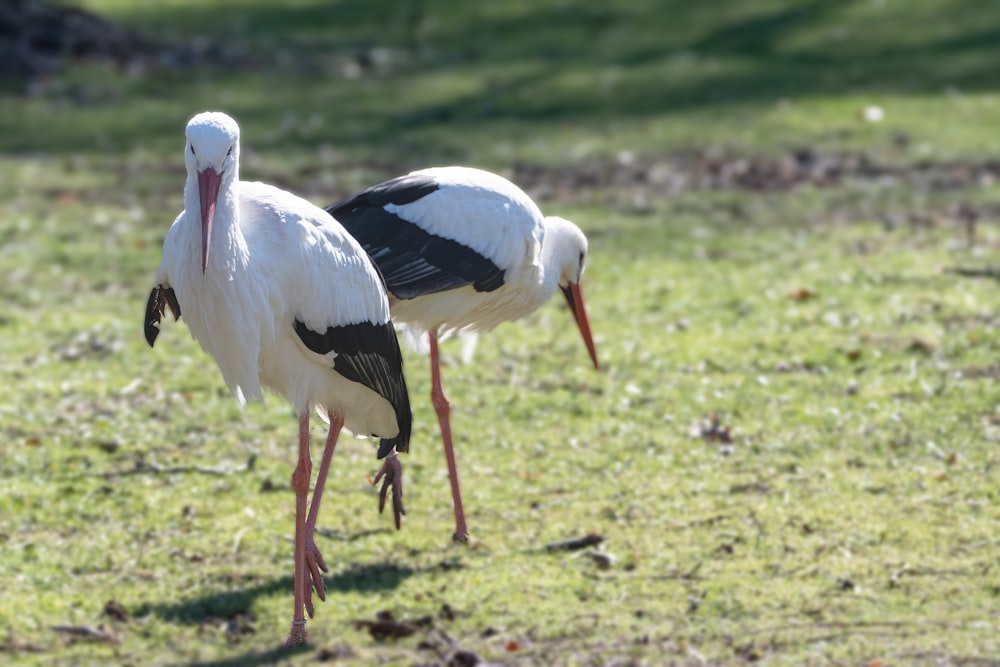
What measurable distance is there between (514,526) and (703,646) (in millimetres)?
1245

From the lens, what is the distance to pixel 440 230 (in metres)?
6.09

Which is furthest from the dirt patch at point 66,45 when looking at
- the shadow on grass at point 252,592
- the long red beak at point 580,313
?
the shadow on grass at point 252,592

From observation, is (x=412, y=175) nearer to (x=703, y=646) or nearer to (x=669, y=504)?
(x=669, y=504)

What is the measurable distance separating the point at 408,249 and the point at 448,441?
88cm

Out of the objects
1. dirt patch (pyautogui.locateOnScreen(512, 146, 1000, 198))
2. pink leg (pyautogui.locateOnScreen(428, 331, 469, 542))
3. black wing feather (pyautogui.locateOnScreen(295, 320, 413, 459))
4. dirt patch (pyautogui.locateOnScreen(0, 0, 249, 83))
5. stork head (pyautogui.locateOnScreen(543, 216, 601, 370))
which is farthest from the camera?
dirt patch (pyautogui.locateOnScreen(0, 0, 249, 83))

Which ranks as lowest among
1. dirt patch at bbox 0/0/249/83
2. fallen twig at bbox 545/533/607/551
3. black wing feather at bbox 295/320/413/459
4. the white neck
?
fallen twig at bbox 545/533/607/551

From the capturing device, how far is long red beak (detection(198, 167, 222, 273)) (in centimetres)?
425

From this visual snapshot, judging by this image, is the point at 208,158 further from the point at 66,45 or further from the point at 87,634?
the point at 66,45

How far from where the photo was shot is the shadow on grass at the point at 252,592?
5.58 meters

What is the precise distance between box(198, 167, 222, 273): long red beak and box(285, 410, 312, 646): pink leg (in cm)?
103

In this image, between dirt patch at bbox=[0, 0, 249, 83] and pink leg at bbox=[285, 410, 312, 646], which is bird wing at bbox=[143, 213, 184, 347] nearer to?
pink leg at bbox=[285, 410, 312, 646]

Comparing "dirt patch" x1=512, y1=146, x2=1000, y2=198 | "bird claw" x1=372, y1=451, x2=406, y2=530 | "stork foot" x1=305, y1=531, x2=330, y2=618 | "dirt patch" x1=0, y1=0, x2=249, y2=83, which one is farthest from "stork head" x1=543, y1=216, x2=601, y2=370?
"dirt patch" x1=0, y1=0, x2=249, y2=83

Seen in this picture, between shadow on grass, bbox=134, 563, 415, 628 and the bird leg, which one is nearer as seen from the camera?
the bird leg

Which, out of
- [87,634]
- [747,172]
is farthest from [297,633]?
[747,172]
